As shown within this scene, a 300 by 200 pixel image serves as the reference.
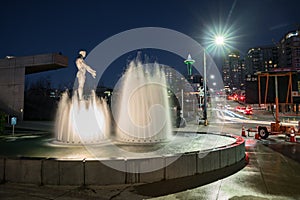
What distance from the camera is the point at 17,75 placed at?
32.9 meters

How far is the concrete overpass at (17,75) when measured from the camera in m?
32.1

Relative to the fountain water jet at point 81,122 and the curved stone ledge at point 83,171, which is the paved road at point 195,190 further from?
the fountain water jet at point 81,122

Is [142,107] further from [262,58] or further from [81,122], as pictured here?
[262,58]

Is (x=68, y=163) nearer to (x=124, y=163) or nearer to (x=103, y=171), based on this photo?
(x=103, y=171)

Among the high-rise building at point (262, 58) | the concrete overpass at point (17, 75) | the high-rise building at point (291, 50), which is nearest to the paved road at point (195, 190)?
the concrete overpass at point (17, 75)

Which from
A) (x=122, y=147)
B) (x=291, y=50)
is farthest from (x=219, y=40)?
(x=291, y=50)

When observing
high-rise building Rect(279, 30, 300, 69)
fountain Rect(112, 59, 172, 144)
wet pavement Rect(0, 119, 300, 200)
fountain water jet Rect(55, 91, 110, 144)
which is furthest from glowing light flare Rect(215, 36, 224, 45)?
high-rise building Rect(279, 30, 300, 69)

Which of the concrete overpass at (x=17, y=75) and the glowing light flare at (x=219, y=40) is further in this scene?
the concrete overpass at (x=17, y=75)

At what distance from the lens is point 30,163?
5.76m

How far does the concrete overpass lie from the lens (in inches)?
1265

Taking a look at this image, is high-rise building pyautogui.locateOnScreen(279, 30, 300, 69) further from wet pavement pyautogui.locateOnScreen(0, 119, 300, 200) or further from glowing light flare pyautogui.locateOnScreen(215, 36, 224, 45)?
wet pavement pyautogui.locateOnScreen(0, 119, 300, 200)

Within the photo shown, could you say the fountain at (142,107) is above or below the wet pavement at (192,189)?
above

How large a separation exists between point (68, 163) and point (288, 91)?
14.7 metres

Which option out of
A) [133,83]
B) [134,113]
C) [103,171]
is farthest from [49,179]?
[133,83]
